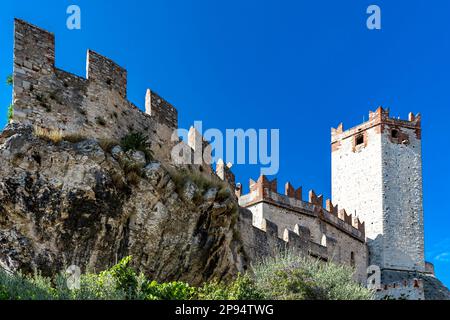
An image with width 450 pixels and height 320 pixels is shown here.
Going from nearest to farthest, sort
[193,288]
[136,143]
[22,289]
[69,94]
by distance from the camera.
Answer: [22,289] < [193,288] < [69,94] < [136,143]

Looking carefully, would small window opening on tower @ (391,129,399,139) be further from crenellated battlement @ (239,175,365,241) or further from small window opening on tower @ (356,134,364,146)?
crenellated battlement @ (239,175,365,241)

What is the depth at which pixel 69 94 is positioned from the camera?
1836 cm

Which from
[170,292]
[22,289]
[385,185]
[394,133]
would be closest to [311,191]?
[385,185]

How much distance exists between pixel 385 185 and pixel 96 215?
34567mm

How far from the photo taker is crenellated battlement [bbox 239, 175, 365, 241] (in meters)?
36.2

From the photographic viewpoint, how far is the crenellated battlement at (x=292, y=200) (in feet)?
119

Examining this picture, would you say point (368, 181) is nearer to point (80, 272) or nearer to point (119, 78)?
point (119, 78)

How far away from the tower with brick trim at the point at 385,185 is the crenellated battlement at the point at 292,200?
507 cm

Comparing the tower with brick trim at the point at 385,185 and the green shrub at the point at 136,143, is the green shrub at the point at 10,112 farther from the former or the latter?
the tower with brick trim at the point at 385,185

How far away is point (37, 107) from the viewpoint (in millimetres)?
17516

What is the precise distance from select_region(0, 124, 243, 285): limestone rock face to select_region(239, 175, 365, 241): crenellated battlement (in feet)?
53.2

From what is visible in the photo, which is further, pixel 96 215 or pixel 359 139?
pixel 359 139

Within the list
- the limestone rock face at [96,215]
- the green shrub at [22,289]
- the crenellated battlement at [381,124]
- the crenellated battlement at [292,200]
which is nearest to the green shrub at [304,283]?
the limestone rock face at [96,215]

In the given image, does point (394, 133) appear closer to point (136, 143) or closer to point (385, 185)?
point (385, 185)
